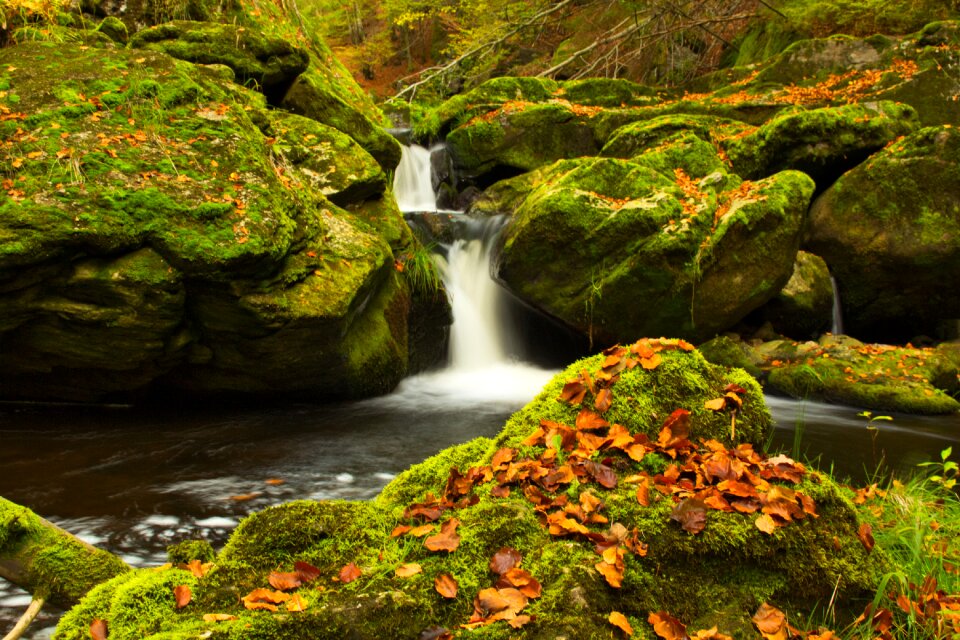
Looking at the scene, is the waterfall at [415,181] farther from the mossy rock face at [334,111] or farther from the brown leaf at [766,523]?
the brown leaf at [766,523]

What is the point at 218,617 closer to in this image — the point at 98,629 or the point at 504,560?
the point at 98,629

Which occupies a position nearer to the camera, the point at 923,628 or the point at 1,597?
the point at 923,628

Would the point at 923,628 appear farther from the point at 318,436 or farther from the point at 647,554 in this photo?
the point at 318,436

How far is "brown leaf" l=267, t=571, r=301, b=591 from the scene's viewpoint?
1771 mm

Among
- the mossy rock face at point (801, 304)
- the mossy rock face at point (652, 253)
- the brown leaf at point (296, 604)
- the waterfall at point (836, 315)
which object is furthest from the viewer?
the waterfall at point (836, 315)

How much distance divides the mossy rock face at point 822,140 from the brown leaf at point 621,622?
986 cm

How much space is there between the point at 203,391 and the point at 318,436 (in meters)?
1.59

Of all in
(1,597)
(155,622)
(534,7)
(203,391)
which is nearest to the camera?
(155,622)

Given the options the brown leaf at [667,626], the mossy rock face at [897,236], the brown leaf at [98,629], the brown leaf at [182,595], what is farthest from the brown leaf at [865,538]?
the mossy rock face at [897,236]

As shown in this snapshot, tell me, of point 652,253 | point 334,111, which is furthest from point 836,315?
point 334,111

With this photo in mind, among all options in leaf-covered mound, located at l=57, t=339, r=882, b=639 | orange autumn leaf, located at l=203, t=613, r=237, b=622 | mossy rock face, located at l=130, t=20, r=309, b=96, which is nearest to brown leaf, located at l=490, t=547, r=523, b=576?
leaf-covered mound, located at l=57, t=339, r=882, b=639

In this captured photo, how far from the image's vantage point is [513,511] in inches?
82.3

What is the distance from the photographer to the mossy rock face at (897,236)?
880cm

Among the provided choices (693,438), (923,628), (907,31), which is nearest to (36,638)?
(693,438)
